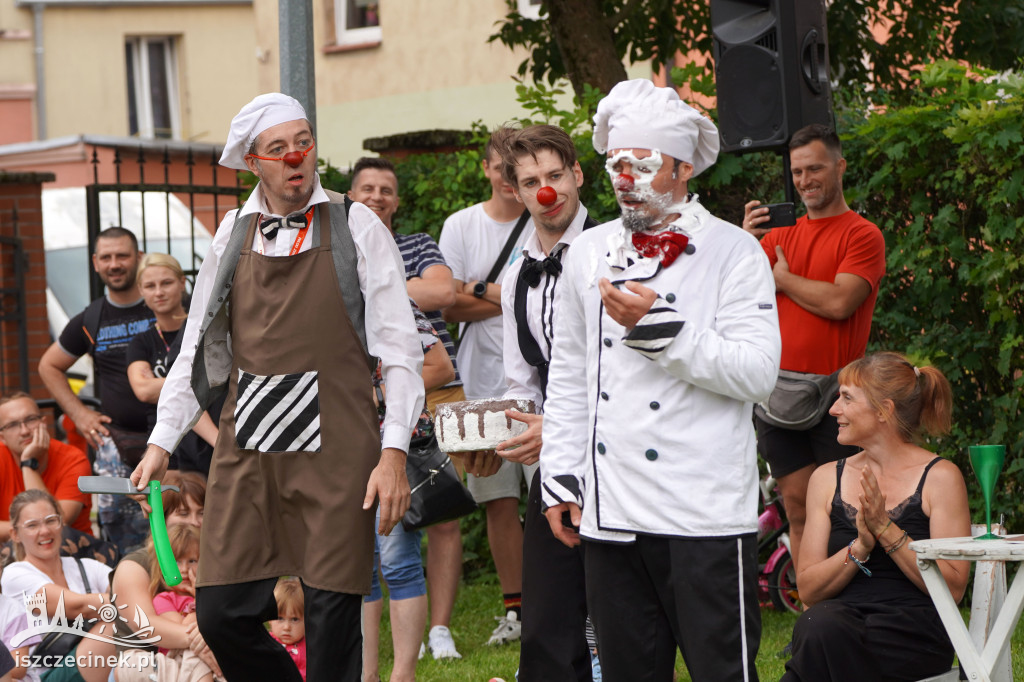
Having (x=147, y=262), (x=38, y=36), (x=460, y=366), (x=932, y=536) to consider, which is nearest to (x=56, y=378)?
(x=147, y=262)

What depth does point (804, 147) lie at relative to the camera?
5398 mm

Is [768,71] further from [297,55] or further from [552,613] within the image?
[552,613]

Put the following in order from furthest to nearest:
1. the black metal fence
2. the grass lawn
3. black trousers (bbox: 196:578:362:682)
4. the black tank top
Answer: the black metal fence
the grass lawn
the black tank top
black trousers (bbox: 196:578:362:682)

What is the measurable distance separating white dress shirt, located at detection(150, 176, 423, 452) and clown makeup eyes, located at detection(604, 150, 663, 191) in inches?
37.8

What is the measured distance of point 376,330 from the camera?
13.3 ft

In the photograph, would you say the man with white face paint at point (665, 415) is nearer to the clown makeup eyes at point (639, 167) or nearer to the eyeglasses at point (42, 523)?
the clown makeup eyes at point (639, 167)

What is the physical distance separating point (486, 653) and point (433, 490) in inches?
59.5

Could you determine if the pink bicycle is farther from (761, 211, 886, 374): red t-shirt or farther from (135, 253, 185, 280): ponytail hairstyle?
(135, 253, 185, 280): ponytail hairstyle

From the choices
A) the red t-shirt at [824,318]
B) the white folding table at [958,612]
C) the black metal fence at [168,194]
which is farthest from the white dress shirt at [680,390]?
the black metal fence at [168,194]

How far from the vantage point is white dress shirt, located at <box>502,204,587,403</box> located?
4156mm

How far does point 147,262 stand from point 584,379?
11.5 ft

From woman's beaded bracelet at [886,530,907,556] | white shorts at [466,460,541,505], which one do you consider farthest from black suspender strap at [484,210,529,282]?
woman's beaded bracelet at [886,530,907,556]

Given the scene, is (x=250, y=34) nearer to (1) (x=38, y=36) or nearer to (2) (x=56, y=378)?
(1) (x=38, y=36)

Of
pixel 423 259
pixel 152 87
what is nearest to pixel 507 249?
pixel 423 259
